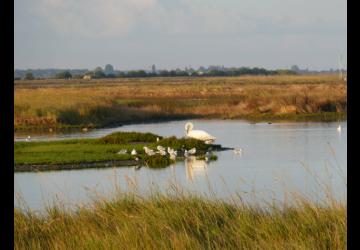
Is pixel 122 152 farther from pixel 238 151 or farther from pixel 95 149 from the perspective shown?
pixel 238 151

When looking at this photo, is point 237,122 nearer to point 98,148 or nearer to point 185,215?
point 98,148

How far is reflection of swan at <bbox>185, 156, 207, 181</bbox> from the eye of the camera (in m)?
15.1

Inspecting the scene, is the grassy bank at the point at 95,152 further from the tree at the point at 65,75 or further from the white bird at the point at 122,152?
the tree at the point at 65,75

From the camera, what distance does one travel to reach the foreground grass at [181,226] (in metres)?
5.60

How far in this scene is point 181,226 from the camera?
249 inches

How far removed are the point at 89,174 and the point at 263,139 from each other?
30.4ft

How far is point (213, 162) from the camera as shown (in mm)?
18094

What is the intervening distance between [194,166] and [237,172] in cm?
193

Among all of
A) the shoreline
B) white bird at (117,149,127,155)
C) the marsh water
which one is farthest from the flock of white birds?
the shoreline

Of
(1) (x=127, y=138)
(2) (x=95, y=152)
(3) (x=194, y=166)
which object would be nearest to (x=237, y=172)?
(3) (x=194, y=166)

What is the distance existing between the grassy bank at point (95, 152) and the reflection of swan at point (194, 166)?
520 millimetres

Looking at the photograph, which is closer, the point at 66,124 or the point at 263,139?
the point at 263,139

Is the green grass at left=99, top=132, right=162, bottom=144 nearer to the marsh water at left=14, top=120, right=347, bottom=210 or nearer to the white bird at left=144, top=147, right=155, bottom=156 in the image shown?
the marsh water at left=14, top=120, right=347, bottom=210
